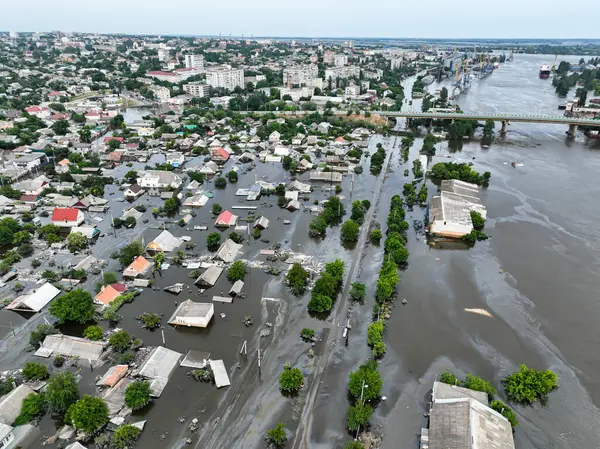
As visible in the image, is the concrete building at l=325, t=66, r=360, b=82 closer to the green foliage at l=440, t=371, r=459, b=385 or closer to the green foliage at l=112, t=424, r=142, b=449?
the green foliage at l=440, t=371, r=459, b=385

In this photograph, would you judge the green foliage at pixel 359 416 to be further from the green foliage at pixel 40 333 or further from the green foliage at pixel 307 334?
the green foliage at pixel 40 333

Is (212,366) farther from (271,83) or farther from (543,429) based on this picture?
(271,83)

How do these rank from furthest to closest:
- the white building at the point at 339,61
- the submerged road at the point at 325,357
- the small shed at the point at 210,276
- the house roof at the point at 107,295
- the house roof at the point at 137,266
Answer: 1. the white building at the point at 339,61
2. the house roof at the point at 137,266
3. the small shed at the point at 210,276
4. the house roof at the point at 107,295
5. the submerged road at the point at 325,357

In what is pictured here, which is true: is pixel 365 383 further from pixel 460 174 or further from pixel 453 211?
pixel 460 174

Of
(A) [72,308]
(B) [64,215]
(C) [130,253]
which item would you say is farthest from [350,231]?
(B) [64,215]

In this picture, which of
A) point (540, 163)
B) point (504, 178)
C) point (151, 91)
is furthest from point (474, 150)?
point (151, 91)

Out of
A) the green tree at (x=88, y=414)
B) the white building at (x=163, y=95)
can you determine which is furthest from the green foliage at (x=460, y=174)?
the white building at (x=163, y=95)

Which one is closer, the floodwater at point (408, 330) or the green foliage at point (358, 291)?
the floodwater at point (408, 330)
